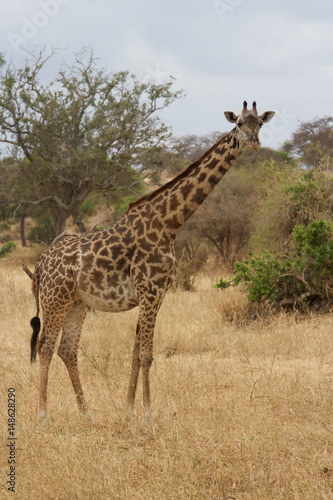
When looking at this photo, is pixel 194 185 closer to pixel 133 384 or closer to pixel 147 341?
pixel 147 341

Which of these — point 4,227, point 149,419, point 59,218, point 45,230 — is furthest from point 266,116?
point 4,227

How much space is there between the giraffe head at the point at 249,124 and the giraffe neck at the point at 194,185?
0.10 m

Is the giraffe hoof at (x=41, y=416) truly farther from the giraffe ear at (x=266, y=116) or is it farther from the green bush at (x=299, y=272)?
the green bush at (x=299, y=272)

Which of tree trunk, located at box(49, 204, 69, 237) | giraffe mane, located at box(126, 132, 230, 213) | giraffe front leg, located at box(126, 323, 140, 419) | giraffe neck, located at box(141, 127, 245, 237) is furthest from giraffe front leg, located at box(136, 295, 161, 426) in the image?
tree trunk, located at box(49, 204, 69, 237)

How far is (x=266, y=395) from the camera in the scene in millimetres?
5410

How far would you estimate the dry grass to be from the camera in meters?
3.69

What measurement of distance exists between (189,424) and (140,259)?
1507mm

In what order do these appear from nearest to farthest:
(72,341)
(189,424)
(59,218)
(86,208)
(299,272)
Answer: (189,424)
(72,341)
(299,272)
(59,218)
(86,208)

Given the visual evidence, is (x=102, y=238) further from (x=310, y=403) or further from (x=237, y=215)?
(x=237, y=215)

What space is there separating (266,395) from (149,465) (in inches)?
73.6

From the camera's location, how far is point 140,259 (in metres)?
4.98

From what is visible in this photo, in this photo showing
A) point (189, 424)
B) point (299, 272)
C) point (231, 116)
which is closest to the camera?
point (189, 424)

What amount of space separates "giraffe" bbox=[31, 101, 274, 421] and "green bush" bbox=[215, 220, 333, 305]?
16.9ft

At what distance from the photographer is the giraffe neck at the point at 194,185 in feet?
16.0
